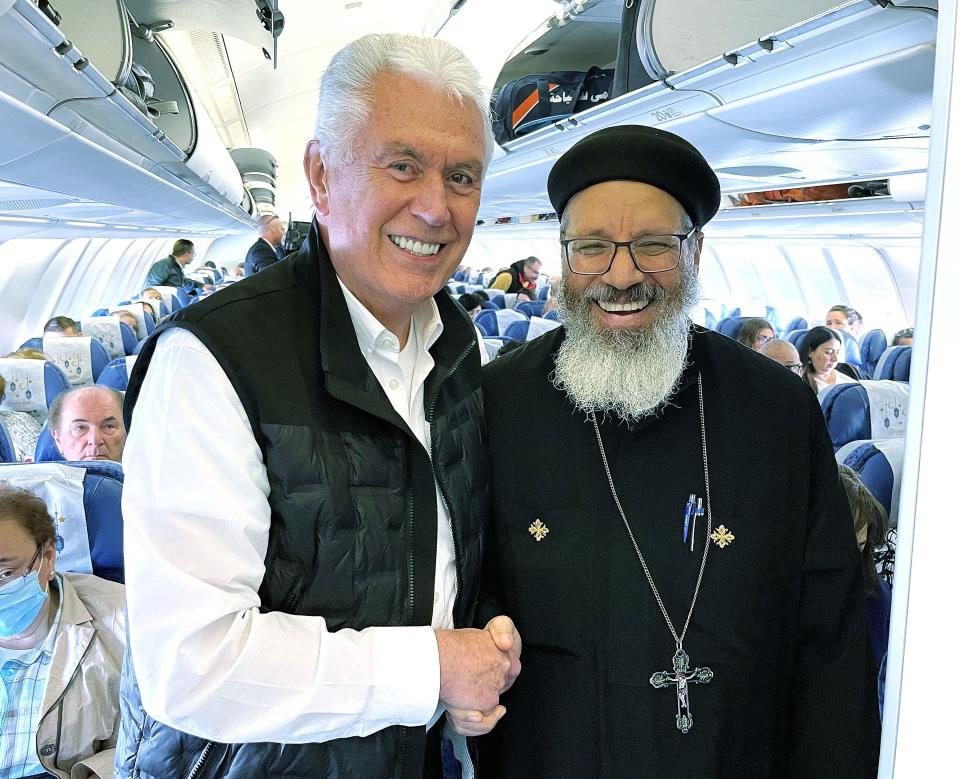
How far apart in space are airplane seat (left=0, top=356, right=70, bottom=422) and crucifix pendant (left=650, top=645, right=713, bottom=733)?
17.7 feet

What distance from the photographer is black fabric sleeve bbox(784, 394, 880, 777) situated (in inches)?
60.1

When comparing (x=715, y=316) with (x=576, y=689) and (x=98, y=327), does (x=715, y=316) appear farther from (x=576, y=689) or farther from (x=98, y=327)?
(x=576, y=689)

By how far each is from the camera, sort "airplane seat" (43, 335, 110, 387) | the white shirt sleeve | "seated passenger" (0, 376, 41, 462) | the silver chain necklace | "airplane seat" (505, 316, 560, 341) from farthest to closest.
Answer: "airplane seat" (505, 316, 560, 341)
"airplane seat" (43, 335, 110, 387)
"seated passenger" (0, 376, 41, 462)
the silver chain necklace
the white shirt sleeve

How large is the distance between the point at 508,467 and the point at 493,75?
7152 millimetres

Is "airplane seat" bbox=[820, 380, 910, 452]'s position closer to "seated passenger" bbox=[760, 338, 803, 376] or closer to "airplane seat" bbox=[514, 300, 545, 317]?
"seated passenger" bbox=[760, 338, 803, 376]

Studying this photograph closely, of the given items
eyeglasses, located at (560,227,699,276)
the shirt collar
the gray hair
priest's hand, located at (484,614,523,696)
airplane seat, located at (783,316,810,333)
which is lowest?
priest's hand, located at (484,614,523,696)

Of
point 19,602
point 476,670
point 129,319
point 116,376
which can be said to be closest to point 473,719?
point 476,670

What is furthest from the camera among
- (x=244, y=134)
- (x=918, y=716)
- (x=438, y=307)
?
(x=244, y=134)

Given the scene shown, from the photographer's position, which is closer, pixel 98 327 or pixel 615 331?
pixel 615 331

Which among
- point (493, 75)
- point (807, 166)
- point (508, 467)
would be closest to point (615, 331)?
point (508, 467)

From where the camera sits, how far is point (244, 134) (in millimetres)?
17047

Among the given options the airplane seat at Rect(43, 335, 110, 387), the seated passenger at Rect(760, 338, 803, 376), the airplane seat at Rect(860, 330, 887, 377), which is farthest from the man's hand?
the airplane seat at Rect(860, 330, 887, 377)

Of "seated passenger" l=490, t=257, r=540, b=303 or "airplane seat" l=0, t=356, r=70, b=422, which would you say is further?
"seated passenger" l=490, t=257, r=540, b=303

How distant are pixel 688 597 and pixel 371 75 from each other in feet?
3.61
